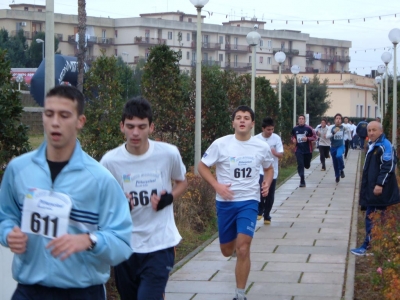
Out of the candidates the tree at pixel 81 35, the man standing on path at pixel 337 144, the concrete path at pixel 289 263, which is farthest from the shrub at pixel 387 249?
the tree at pixel 81 35

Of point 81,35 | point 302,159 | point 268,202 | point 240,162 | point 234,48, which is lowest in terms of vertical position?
point 268,202

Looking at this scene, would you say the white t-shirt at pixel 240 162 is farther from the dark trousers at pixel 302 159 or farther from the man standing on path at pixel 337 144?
the man standing on path at pixel 337 144

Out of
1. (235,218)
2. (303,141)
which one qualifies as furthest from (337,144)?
(235,218)

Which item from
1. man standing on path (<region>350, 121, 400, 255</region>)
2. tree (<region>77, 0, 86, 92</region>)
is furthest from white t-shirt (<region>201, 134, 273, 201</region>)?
tree (<region>77, 0, 86, 92</region>)

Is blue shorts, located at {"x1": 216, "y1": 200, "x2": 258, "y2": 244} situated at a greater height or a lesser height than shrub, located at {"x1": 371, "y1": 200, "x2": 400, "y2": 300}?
greater

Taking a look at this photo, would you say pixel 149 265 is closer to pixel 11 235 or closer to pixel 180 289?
pixel 11 235

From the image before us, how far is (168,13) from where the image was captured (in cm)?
9850

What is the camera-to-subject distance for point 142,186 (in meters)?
5.26

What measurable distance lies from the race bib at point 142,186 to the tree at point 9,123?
87.9 inches

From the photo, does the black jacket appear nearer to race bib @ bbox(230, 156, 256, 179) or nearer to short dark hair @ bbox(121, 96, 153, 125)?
race bib @ bbox(230, 156, 256, 179)

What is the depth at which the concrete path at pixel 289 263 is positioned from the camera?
7.83 metres

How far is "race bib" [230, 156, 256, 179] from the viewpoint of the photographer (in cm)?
755

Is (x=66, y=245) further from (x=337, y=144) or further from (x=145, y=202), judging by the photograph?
(x=337, y=144)

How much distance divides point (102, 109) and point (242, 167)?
3.54 meters
